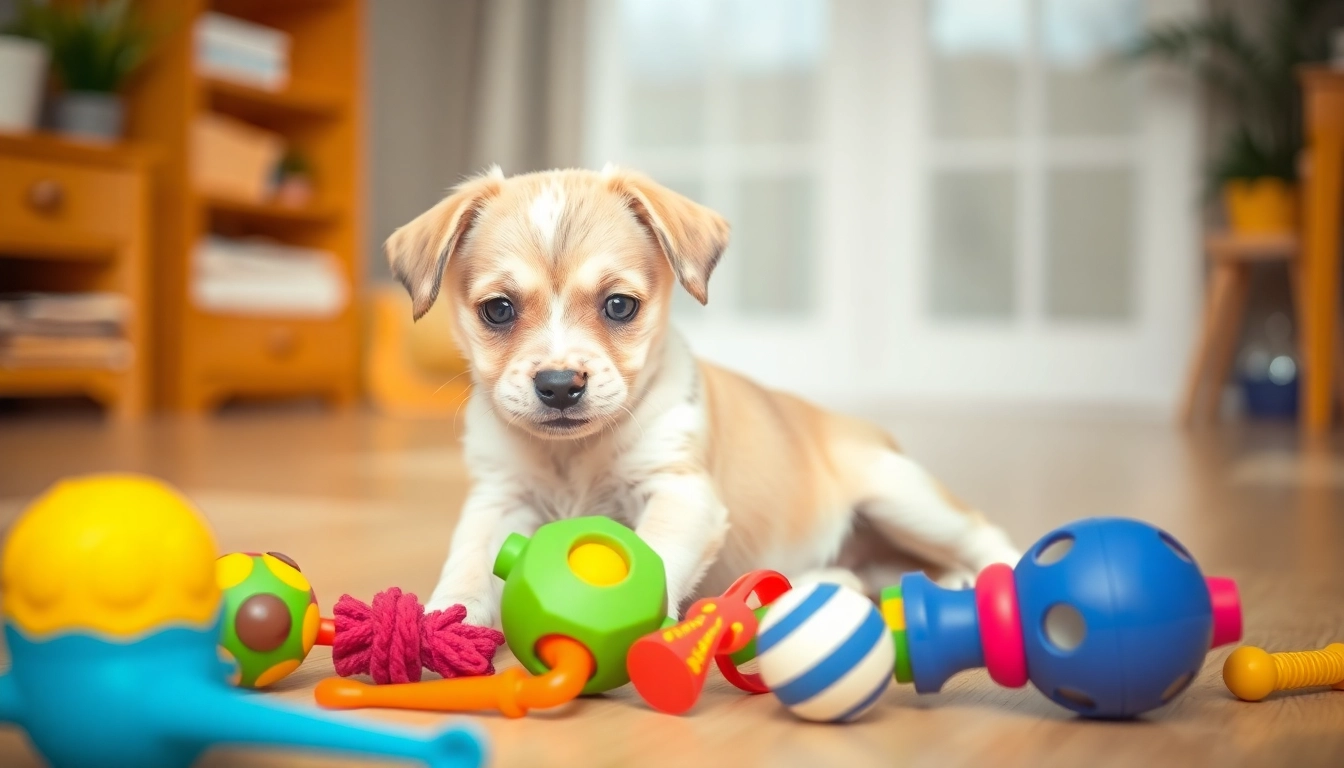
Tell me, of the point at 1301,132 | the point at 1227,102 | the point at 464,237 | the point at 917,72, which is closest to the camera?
the point at 464,237

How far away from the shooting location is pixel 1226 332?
19.9ft

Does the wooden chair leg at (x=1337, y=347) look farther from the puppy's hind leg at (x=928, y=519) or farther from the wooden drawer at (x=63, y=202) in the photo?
the wooden drawer at (x=63, y=202)

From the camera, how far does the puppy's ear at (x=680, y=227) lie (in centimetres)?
153

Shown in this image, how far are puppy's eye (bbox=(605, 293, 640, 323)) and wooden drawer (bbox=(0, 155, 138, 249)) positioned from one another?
413 cm

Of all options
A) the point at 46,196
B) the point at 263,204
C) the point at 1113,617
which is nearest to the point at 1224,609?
the point at 1113,617

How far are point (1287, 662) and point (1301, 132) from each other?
5848mm

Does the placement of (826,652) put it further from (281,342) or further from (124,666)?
(281,342)

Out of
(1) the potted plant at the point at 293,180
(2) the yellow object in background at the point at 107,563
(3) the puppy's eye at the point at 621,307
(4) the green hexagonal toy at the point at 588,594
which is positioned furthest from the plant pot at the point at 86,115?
(2) the yellow object in background at the point at 107,563

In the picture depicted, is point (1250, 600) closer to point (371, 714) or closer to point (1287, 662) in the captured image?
point (1287, 662)

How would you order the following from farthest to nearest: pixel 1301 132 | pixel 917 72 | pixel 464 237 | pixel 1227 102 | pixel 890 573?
pixel 917 72
pixel 1227 102
pixel 1301 132
pixel 890 573
pixel 464 237

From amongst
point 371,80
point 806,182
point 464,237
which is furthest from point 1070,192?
point 464,237

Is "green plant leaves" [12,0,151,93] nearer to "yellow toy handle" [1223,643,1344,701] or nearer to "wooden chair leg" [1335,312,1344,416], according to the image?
"yellow toy handle" [1223,643,1344,701]

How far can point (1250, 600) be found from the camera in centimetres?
163

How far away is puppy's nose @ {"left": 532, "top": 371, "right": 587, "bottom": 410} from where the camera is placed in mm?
1380
